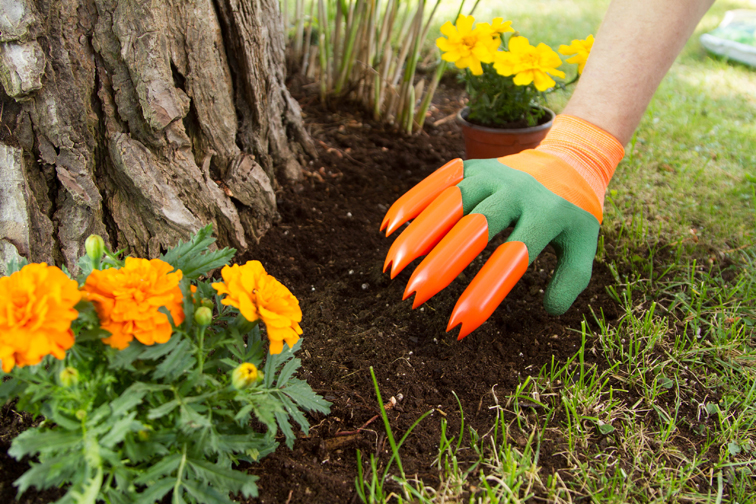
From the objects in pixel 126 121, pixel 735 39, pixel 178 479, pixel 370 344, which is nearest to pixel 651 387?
pixel 370 344

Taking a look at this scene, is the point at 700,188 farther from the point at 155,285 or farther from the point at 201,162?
the point at 155,285

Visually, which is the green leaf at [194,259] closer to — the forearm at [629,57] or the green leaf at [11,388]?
the green leaf at [11,388]

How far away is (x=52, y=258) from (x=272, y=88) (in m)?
0.87

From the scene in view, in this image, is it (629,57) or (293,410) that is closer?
(293,410)

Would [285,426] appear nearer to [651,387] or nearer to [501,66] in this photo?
[651,387]

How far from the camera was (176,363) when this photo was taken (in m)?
0.84

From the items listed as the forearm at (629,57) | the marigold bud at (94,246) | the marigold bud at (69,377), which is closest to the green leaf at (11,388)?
the marigold bud at (69,377)

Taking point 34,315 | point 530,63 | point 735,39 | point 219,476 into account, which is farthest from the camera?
point 735,39

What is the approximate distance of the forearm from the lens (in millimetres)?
1536

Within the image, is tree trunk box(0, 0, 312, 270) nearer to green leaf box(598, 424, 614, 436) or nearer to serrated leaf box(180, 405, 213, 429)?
serrated leaf box(180, 405, 213, 429)

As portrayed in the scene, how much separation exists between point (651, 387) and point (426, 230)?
2.29ft

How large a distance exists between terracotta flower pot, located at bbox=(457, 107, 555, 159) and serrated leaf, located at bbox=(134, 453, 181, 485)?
1664 millimetres

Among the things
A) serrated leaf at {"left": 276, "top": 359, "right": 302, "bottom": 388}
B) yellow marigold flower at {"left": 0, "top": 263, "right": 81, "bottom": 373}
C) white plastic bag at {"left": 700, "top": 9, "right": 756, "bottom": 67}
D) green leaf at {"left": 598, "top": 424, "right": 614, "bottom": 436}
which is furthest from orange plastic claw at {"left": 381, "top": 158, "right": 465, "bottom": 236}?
white plastic bag at {"left": 700, "top": 9, "right": 756, "bottom": 67}

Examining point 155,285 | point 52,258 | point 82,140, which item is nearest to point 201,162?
point 82,140
